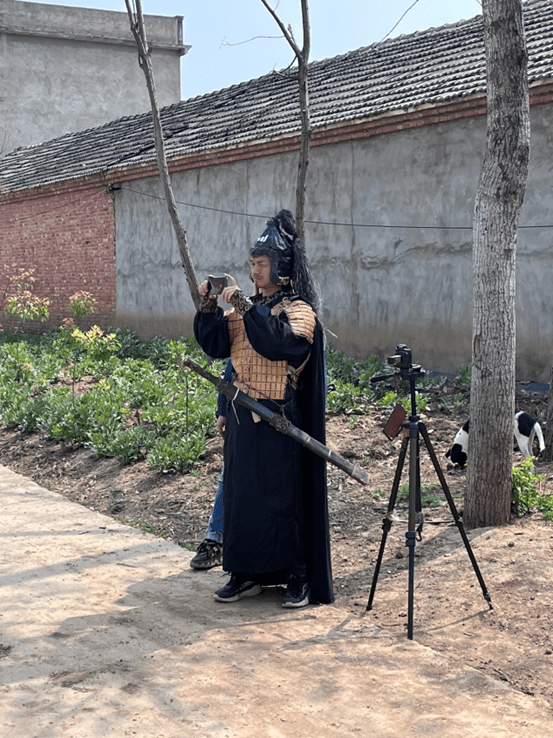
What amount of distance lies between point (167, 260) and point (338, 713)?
1303 cm

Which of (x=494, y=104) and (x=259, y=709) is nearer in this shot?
(x=259, y=709)

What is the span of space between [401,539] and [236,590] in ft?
4.85

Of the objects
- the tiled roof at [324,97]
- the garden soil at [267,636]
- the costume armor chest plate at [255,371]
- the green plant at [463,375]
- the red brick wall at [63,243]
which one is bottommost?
the garden soil at [267,636]

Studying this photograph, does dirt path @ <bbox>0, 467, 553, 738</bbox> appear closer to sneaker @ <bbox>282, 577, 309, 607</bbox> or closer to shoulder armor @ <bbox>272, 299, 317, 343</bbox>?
sneaker @ <bbox>282, 577, 309, 607</bbox>

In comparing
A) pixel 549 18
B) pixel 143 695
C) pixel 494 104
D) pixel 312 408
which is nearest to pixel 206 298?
pixel 312 408

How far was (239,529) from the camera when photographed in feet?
14.7

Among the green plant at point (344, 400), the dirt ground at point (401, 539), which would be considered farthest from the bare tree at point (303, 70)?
the dirt ground at point (401, 539)

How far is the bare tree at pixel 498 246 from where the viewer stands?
17.4 ft

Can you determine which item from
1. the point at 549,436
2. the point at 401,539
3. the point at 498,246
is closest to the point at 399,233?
the point at 549,436

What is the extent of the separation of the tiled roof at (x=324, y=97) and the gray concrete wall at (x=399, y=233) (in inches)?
17.9

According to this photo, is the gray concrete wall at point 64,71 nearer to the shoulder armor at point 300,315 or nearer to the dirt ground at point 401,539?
the dirt ground at point 401,539

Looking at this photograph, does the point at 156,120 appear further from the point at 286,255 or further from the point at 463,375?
the point at 286,255

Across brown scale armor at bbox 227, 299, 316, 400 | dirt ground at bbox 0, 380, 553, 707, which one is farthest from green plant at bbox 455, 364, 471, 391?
brown scale armor at bbox 227, 299, 316, 400

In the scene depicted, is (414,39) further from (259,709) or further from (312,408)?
(259,709)
